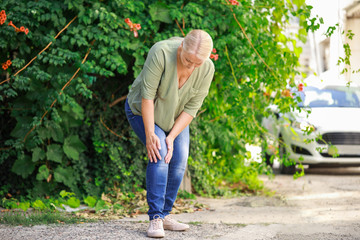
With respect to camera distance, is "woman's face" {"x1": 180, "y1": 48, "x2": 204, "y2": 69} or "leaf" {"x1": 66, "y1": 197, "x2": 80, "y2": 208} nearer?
"woman's face" {"x1": 180, "y1": 48, "x2": 204, "y2": 69}

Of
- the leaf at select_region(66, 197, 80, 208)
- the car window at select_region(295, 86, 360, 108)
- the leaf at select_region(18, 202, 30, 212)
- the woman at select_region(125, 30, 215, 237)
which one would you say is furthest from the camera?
the car window at select_region(295, 86, 360, 108)

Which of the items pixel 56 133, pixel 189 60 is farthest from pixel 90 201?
pixel 189 60

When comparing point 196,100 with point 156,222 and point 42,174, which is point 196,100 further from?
point 42,174

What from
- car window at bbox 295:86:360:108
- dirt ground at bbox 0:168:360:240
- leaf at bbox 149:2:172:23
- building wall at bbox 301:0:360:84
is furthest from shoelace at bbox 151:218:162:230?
car window at bbox 295:86:360:108

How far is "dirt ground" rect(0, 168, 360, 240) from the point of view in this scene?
394 cm

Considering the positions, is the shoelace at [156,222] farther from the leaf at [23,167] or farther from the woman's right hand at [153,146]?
the leaf at [23,167]

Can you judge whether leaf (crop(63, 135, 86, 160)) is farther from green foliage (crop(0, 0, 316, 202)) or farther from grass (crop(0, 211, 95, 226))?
grass (crop(0, 211, 95, 226))

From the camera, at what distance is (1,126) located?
5457 millimetres

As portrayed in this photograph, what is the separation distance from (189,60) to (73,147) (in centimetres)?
224

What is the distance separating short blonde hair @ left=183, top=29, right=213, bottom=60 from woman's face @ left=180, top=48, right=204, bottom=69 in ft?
0.08

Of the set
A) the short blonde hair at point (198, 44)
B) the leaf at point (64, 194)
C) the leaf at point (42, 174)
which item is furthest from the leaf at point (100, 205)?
the short blonde hair at point (198, 44)

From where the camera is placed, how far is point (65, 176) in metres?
5.34

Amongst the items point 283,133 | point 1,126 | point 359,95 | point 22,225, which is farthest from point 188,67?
point 359,95

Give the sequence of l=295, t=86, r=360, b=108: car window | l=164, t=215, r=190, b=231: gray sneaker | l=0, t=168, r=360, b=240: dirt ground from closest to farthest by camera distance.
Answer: l=0, t=168, r=360, b=240: dirt ground
l=164, t=215, r=190, b=231: gray sneaker
l=295, t=86, r=360, b=108: car window
